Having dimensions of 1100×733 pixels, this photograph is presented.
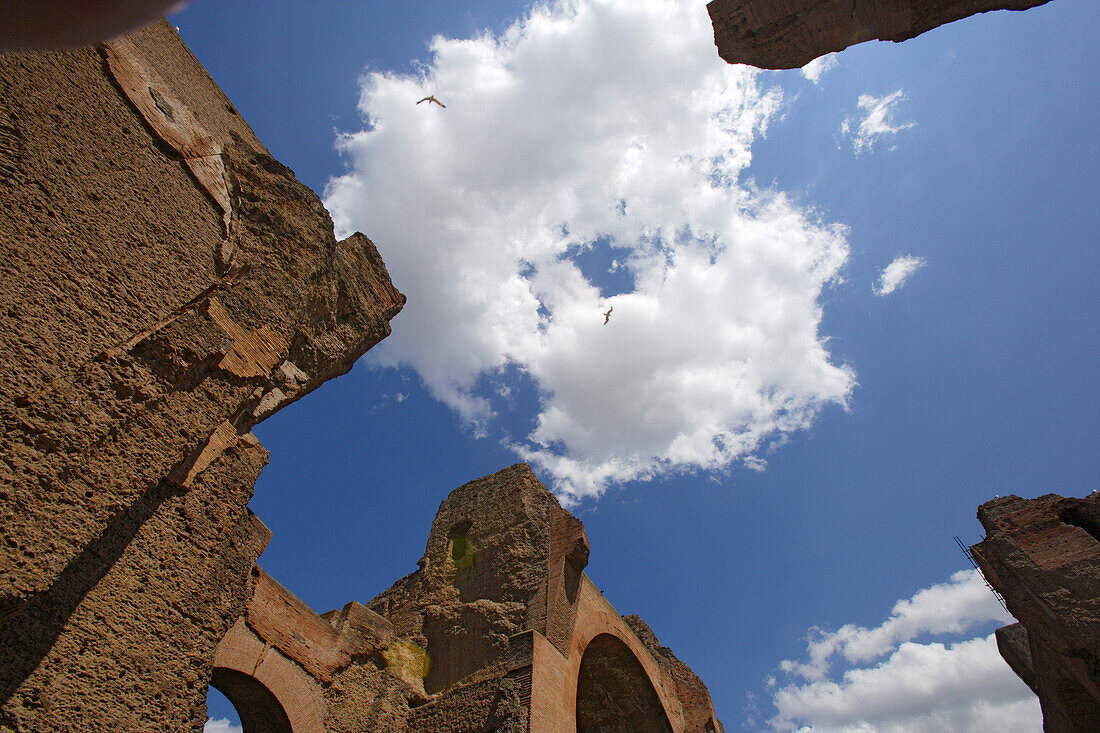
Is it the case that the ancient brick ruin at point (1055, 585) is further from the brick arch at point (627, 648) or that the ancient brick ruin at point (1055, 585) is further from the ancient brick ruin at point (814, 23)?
the ancient brick ruin at point (814, 23)

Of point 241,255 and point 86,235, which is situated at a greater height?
point 241,255

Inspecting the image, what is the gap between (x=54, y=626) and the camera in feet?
8.13

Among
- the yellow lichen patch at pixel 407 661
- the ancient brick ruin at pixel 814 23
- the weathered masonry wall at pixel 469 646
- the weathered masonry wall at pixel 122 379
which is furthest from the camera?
the yellow lichen patch at pixel 407 661

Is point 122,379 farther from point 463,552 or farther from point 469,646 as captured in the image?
point 463,552

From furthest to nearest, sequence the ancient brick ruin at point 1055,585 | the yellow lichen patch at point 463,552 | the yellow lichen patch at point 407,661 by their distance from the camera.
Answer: the yellow lichen patch at point 463,552 < the ancient brick ruin at point 1055,585 < the yellow lichen patch at point 407,661

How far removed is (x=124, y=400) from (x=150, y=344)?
292 mm

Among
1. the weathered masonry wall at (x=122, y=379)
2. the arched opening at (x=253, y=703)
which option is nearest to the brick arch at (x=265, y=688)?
the arched opening at (x=253, y=703)

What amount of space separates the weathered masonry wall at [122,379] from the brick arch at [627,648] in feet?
17.4

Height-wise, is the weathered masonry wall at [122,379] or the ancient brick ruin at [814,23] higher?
the ancient brick ruin at [814,23]

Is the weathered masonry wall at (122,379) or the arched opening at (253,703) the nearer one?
the weathered masonry wall at (122,379)

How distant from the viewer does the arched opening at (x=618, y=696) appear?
1018 cm

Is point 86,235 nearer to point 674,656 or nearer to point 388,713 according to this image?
point 388,713

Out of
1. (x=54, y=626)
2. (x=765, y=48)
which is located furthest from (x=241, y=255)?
(x=765, y=48)

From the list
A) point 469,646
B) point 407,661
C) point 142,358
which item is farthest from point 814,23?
point 407,661
